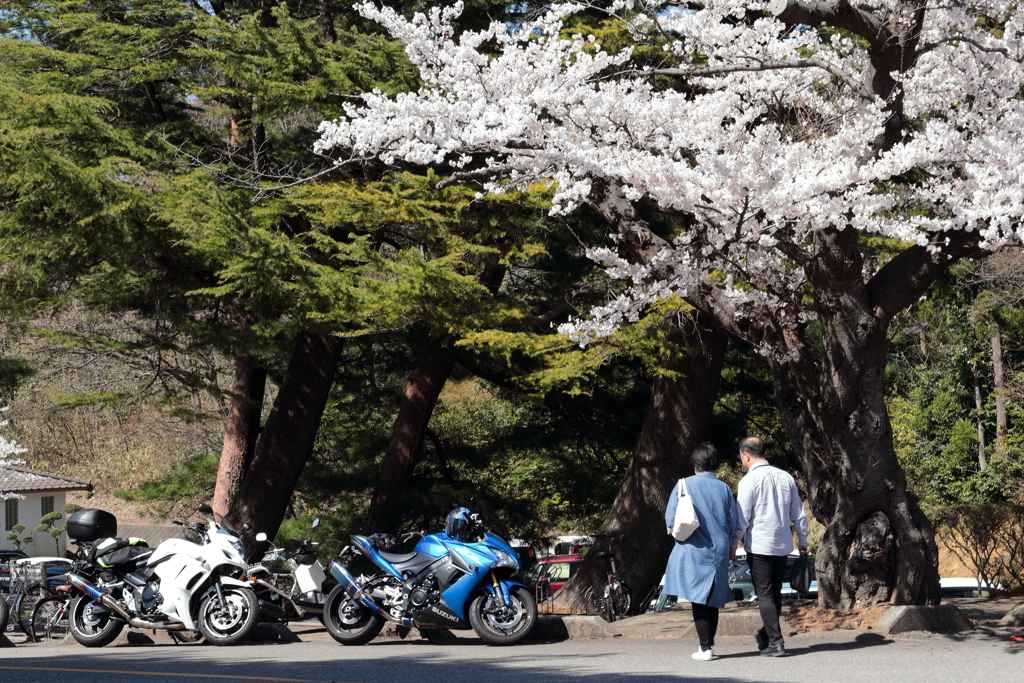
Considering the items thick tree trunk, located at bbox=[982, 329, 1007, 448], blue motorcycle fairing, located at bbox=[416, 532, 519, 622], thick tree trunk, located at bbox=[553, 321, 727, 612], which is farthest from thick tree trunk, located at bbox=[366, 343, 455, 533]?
thick tree trunk, located at bbox=[982, 329, 1007, 448]

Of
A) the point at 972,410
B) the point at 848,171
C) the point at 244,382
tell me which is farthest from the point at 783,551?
the point at 972,410

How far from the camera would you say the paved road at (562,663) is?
22.1 feet

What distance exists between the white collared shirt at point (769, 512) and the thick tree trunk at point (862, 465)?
1906 mm

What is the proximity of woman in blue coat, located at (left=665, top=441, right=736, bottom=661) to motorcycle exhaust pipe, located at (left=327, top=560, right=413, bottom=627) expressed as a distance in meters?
2.86

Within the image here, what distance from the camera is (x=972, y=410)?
33.7 metres

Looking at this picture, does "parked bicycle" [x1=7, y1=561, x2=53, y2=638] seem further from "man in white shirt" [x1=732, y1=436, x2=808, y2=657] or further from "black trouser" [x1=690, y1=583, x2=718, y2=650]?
"man in white shirt" [x1=732, y1=436, x2=808, y2=657]

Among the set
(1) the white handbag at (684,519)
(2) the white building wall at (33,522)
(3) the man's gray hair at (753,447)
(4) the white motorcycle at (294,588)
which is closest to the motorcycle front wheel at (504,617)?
(4) the white motorcycle at (294,588)

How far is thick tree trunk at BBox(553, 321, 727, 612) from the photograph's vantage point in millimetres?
12789

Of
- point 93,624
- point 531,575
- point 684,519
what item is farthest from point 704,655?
point 531,575

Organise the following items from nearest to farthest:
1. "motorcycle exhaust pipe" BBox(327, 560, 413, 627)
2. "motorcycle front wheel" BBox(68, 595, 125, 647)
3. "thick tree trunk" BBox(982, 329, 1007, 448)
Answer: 1. "motorcycle exhaust pipe" BBox(327, 560, 413, 627)
2. "motorcycle front wheel" BBox(68, 595, 125, 647)
3. "thick tree trunk" BBox(982, 329, 1007, 448)

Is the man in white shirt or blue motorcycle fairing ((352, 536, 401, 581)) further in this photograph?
blue motorcycle fairing ((352, 536, 401, 581))

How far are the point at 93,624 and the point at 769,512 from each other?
6.81m

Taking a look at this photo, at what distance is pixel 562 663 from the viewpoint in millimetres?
7695

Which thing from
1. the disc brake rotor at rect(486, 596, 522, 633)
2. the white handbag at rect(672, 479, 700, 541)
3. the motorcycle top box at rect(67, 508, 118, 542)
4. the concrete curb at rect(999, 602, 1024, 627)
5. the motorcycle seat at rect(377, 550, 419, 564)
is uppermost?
the motorcycle top box at rect(67, 508, 118, 542)
